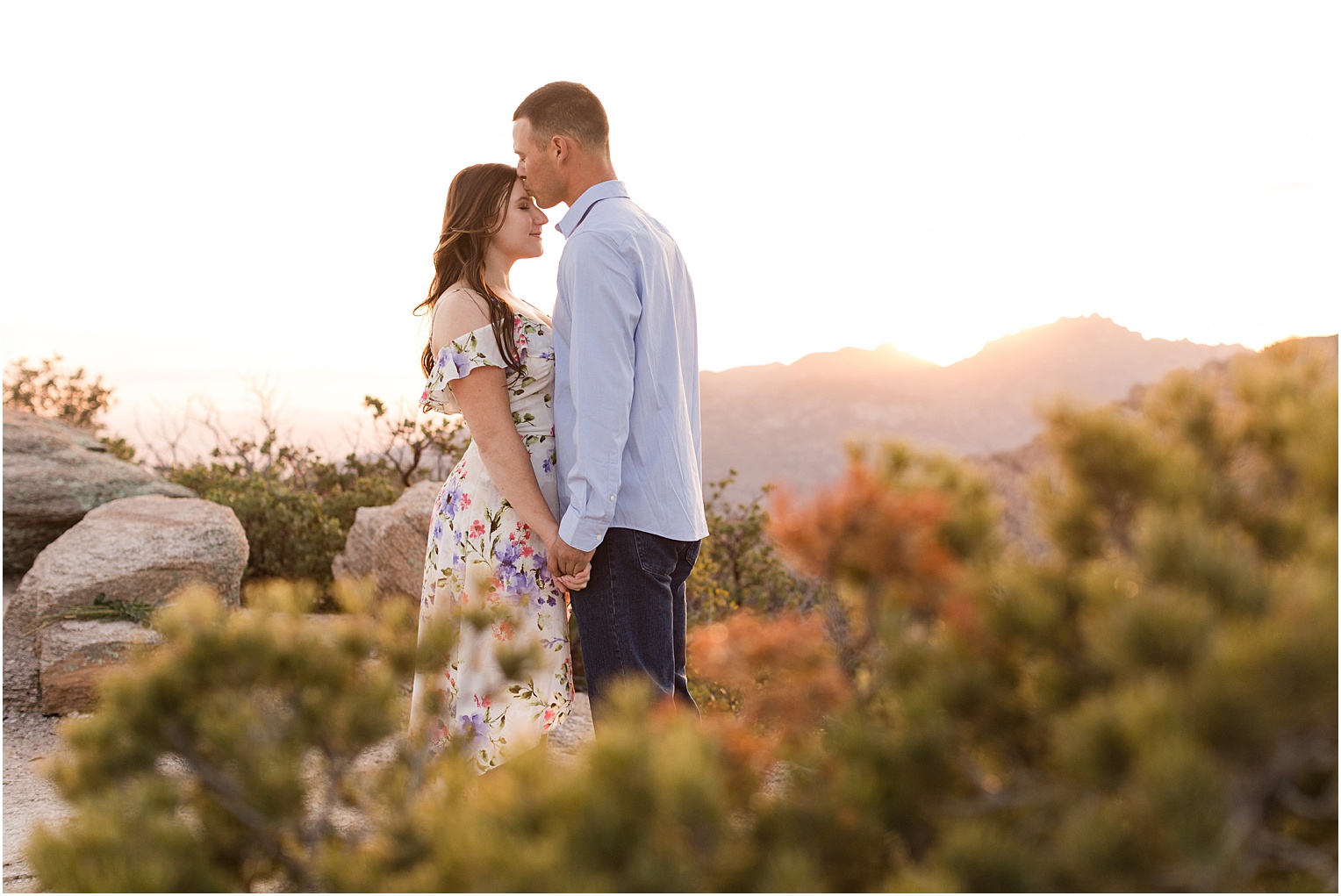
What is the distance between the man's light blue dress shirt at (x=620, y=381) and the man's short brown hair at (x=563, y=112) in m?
0.19

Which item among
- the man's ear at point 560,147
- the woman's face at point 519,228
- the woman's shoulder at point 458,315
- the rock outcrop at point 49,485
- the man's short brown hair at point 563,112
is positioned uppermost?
the man's short brown hair at point 563,112

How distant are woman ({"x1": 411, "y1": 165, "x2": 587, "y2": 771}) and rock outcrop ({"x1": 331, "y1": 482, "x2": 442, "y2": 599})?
298cm

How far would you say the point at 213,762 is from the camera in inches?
36.9

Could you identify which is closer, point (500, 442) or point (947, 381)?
point (500, 442)

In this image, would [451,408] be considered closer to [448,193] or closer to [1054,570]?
[448,193]

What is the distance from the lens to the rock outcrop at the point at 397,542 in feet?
18.3

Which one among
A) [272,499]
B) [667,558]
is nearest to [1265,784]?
[667,558]

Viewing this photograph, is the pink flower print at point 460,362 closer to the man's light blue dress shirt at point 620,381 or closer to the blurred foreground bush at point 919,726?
the man's light blue dress shirt at point 620,381

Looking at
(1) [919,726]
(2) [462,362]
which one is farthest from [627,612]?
(1) [919,726]

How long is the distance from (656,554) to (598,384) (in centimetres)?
50

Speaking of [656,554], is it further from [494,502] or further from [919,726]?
[919,726]

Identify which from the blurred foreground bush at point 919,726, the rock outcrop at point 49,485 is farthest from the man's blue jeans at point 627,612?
the rock outcrop at point 49,485

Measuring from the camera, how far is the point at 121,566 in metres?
4.84

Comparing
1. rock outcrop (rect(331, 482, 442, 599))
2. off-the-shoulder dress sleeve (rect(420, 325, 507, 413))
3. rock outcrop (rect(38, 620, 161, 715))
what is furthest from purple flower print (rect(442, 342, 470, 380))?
rock outcrop (rect(331, 482, 442, 599))
